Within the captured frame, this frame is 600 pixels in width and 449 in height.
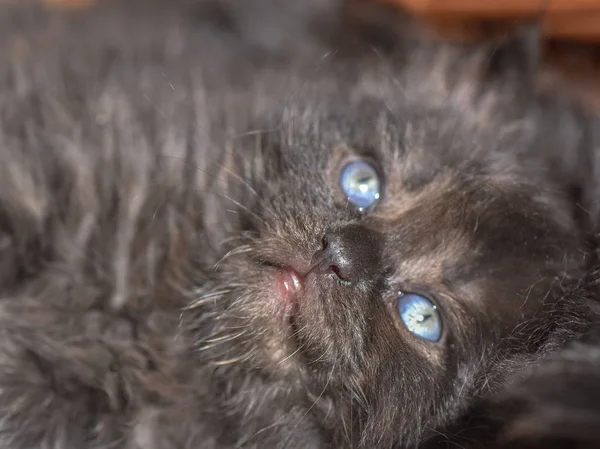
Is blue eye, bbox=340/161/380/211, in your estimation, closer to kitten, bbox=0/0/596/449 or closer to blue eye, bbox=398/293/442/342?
kitten, bbox=0/0/596/449

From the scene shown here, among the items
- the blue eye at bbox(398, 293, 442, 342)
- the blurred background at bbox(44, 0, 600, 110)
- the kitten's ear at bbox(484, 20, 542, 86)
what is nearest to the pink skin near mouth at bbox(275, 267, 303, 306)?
the blue eye at bbox(398, 293, 442, 342)

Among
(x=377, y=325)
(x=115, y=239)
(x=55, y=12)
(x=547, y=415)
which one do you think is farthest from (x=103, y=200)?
(x=547, y=415)

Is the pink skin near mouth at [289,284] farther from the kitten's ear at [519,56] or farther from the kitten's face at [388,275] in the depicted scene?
the kitten's ear at [519,56]

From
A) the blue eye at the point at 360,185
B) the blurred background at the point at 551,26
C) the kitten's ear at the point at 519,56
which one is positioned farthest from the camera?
the blurred background at the point at 551,26

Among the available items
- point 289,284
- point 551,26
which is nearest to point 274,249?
point 289,284

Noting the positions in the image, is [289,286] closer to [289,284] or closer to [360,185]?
[289,284]

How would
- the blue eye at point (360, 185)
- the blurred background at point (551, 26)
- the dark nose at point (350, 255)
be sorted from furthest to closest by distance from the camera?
the blurred background at point (551, 26) < the blue eye at point (360, 185) < the dark nose at point (350, 255)

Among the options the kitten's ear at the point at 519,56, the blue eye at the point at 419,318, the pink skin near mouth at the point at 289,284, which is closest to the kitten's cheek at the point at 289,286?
the pink skin near mouth at the point at 289,284
